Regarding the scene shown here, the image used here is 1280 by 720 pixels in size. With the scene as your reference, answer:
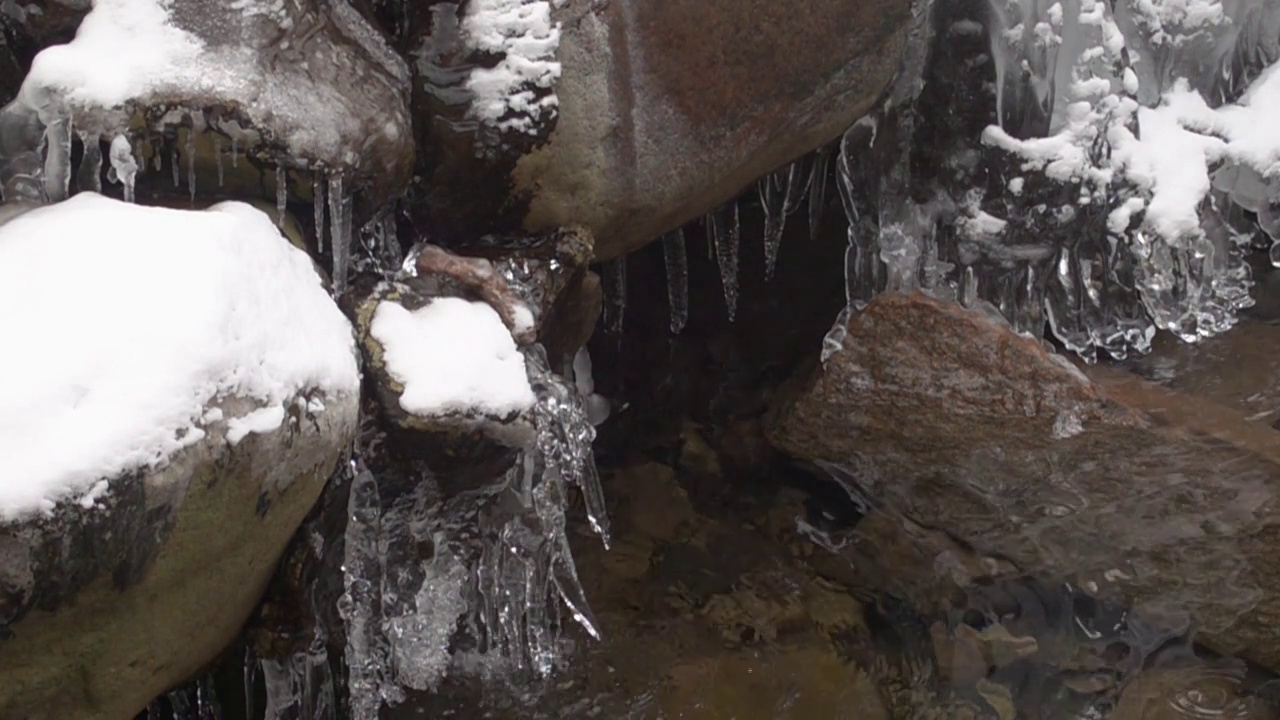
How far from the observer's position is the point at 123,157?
218 centimetres

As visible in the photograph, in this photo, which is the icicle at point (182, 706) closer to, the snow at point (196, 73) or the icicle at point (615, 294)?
the snow at point (196, 73)

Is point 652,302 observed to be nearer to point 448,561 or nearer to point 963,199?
point 963,199

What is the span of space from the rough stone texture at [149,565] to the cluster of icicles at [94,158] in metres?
0.56

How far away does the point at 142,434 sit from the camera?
165cm

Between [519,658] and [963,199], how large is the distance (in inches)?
73.2

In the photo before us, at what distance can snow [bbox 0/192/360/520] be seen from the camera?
1.58m

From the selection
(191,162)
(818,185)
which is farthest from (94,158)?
(818,185)

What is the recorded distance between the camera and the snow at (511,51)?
266 cm

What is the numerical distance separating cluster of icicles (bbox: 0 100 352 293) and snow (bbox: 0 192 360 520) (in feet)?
0.61

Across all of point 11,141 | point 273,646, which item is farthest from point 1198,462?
point 11,141

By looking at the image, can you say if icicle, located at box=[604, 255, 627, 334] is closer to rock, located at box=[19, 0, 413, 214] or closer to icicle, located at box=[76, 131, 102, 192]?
rock, located at box=[19, 0, 413, 214]

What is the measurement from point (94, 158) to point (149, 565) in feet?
2.81

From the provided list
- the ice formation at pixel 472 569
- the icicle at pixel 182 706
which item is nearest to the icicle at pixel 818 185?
the ice formation at pixel 472 569

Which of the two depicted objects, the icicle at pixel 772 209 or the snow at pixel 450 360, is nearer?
the snow at pixel 450 360
